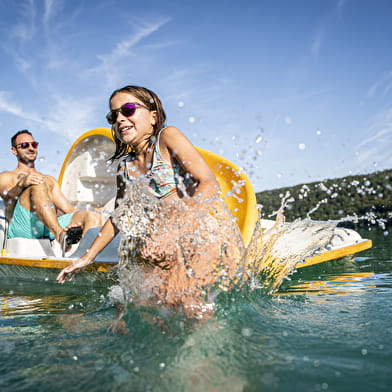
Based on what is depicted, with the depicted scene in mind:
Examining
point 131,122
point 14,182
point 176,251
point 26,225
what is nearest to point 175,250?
point 176,251

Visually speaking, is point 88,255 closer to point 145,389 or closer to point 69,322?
point 69,322

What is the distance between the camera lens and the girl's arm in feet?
5.98

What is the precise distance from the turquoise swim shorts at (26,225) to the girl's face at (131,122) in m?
2.87

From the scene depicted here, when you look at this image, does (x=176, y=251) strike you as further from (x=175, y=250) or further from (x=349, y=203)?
(x=349, y=203)

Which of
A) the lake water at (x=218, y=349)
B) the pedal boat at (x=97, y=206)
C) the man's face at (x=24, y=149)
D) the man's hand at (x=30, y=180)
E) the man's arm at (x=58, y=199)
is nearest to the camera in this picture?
the lake water at (x=218, y=349)

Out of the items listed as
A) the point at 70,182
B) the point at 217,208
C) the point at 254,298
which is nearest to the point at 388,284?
the point at 254,298

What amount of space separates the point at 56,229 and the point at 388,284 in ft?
11.3

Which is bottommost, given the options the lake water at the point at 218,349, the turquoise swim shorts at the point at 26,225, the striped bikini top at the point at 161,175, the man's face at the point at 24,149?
the lake water at the point at 218,349

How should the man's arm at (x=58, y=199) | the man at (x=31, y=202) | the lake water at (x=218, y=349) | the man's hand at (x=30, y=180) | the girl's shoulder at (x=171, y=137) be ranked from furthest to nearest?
1. the man's arm at (x=58, y=199)
2. the man's hand at (x=30, y=180)
3. the man at (x=31, y=202)
4. the girl's shoulder at (x=171, y=137)
5. the lake water at (x=218, y=349)

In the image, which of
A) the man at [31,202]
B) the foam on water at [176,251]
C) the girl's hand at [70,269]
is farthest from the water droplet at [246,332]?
the man at [31,202]

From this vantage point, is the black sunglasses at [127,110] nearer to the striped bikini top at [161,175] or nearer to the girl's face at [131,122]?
the girl's face at [131,122]

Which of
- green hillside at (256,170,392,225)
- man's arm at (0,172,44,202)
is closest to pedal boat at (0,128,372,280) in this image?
man's arm at (0,172,44,202)

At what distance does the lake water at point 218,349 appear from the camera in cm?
118

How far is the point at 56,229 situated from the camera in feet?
13.6
